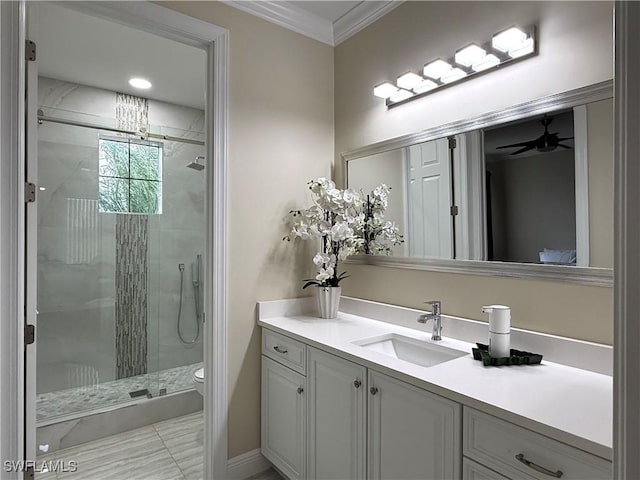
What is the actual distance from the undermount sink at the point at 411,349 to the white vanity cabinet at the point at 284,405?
13.9 inches

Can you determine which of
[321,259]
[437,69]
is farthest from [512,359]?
[437,69]

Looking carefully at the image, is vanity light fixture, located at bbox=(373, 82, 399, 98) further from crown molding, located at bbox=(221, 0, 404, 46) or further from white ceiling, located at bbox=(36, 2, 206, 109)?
white ceiling, located at bbox=(36, 2, 206, 109)

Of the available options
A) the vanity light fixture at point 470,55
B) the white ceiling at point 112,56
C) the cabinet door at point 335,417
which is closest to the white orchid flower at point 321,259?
the cabinet door at point 335,417

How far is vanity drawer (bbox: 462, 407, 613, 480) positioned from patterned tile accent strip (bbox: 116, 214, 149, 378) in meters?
2.93

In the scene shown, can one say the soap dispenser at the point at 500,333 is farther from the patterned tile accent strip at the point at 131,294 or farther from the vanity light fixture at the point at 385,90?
the patterned tile accent strip at the point at 131,294

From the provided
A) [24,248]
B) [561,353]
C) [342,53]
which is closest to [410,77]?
[342,53]

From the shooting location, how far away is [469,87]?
184 cm

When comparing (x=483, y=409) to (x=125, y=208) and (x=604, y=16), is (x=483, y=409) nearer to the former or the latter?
(x=604, y=16)

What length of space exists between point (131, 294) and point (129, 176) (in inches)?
40.2

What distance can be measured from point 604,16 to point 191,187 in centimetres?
317

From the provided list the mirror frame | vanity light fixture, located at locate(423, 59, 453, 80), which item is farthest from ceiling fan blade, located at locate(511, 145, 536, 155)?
vanity light fixture, located at locate(423, 59, 453, 80)

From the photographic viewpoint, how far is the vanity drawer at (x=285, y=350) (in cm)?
188

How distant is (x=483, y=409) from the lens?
112cm

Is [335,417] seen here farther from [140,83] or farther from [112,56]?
[140,83]
